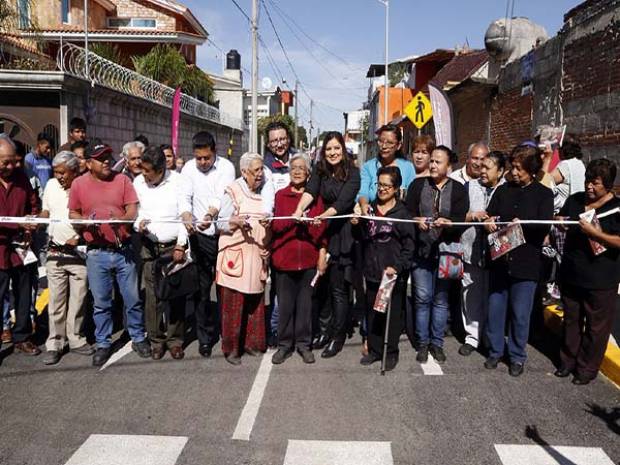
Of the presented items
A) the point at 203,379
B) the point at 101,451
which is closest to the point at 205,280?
the point at 203,379

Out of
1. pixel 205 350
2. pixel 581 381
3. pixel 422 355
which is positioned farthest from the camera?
pixel 205 350

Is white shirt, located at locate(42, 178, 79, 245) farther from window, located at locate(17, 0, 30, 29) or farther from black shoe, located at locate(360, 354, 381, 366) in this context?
window, located at locate(17, 0, 30, 29)

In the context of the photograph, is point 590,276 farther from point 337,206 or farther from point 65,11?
point 65,11

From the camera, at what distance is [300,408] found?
4.49 metres

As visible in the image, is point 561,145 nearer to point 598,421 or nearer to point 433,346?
point 433,346

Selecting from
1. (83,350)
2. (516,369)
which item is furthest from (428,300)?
(83,350)

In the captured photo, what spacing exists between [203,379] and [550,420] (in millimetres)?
2811

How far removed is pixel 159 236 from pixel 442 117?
7598mm

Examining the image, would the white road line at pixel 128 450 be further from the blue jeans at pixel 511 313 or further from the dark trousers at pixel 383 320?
the blue jeans at pixel 511 313

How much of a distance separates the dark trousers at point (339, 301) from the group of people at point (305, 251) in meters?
0.01

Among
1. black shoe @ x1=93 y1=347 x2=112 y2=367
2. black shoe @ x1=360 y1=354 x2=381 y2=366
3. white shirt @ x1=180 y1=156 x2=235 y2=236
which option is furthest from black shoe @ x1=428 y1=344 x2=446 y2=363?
black shoe @ x1=93 y1=347 x2=112 y2=367

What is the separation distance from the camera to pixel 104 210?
5.32m

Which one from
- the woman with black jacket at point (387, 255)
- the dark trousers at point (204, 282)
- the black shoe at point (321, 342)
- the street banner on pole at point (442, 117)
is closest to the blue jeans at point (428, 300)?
the woman with black jacket at point (387, 255)

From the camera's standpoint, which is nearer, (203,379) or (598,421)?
(598,421)
